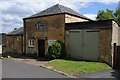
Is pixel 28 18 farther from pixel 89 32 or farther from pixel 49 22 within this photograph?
pixel 89 32

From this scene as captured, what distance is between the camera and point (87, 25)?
20688 mm

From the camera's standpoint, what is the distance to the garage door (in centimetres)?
1991

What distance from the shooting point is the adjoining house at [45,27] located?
924 inches

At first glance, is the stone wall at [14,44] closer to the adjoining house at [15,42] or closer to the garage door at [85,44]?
the adjoining house at [15,42]

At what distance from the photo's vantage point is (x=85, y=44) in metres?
20.9

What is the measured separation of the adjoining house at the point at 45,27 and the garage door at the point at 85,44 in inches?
67.6

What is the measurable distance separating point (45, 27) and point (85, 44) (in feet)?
21.1

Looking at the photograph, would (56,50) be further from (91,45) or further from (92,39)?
(92,39)

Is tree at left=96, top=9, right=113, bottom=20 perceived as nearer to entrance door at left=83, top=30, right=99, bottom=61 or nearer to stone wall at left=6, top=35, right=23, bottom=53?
stone wall at left=6, top=35, right=23, bottom=53

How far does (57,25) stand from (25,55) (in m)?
7.17

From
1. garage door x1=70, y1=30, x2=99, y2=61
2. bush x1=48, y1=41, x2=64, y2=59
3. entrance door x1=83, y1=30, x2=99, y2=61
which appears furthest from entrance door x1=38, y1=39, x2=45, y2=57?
entrance door x1=83, y1=30, x2=99, y2=61

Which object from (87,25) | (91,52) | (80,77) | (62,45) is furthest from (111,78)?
(62,45)

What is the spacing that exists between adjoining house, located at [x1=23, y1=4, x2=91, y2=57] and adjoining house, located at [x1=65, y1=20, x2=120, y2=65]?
115 cm

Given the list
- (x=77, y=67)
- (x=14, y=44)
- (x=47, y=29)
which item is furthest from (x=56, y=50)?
(x=14, y=44)
